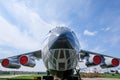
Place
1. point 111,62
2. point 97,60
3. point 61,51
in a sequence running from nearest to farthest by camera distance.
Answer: point 61,51 → point 97,60 → point 111,62

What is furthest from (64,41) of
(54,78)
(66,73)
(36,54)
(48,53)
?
(36,54)

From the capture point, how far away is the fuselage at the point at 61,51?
11.8 metres

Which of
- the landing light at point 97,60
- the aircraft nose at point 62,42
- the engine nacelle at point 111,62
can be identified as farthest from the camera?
the engine nacelle at point 111,62

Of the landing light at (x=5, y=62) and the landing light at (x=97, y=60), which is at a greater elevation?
the landing light at (x=5, y=62)

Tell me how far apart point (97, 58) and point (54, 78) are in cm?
351

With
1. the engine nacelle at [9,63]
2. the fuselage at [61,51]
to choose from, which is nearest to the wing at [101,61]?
the fuselage at [61,51]

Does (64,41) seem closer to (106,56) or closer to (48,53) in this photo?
(48,53)

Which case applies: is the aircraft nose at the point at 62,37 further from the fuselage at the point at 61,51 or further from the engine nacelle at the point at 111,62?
the engine nacelle at the point at 111,62

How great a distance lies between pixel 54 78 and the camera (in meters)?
14.8

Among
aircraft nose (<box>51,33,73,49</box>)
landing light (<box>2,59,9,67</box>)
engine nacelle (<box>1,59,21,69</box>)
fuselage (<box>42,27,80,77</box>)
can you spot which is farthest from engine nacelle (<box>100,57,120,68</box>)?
landing light (<box>2,59,9,67</box>)

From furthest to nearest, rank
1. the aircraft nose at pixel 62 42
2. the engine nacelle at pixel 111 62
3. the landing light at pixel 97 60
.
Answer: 1. the engine nacelle at pixel 111 62
2. the landing light at pixel 97 60
3. the aircraft nose at pixel 62 42

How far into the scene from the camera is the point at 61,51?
1178 cm

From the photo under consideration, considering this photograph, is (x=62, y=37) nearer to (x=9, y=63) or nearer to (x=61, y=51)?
(x=61, y=51)

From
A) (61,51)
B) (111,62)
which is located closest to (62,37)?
(61,51)
